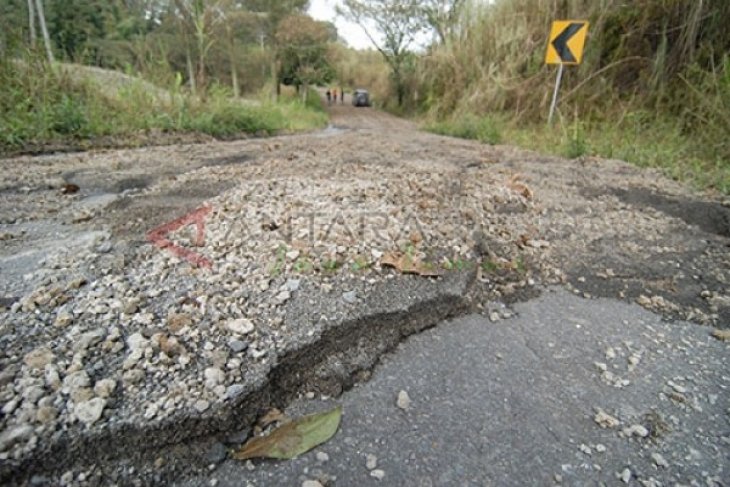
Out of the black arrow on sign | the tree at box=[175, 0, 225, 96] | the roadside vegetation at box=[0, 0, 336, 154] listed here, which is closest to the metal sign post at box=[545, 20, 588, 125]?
the black arrow on sign

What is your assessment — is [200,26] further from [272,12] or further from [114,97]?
[272,12]

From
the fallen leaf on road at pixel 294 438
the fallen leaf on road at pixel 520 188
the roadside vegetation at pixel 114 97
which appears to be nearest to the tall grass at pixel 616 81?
the fallen leaf on road at pixel 520 188

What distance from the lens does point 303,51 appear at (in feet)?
51.6

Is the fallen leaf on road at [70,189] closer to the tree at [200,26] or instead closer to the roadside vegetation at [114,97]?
the roadside vegetation at [114,97]

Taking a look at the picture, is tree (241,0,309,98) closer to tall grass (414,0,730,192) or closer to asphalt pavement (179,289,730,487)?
tall grass (414,0,730,192)

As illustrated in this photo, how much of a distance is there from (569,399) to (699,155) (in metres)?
4.19

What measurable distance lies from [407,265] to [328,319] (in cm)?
41

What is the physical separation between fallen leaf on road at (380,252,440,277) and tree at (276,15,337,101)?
14849 mm

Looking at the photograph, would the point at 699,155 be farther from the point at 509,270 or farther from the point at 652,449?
the point at 652,449

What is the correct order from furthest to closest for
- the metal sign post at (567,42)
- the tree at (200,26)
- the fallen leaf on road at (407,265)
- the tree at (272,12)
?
the tree at (272,12)
the tree at (200,26)
the metal sign post at (567,42)
the fallen leaf on road at (407,265)

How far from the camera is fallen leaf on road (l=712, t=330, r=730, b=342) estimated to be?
1180mm

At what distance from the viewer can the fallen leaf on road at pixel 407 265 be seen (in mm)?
1332

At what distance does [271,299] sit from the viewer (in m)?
1.12

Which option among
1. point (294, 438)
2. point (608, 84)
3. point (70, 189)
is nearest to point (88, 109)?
point (70, 189)
